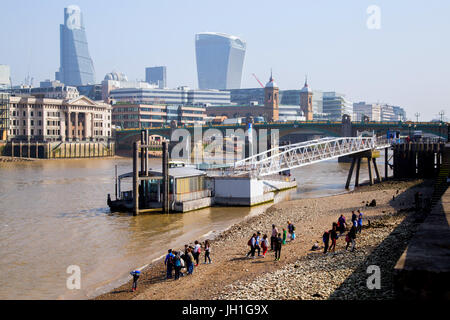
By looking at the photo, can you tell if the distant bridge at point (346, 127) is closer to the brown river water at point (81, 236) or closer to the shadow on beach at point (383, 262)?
the brown river water at point (81, 236)

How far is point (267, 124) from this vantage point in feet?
454

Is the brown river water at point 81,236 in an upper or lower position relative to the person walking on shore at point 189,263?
lower

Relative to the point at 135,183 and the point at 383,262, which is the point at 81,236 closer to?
the point at 135,183

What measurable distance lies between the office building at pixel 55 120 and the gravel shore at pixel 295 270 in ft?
392

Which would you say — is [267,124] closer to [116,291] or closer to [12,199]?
[12,199]

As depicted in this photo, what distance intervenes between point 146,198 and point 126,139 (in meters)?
115

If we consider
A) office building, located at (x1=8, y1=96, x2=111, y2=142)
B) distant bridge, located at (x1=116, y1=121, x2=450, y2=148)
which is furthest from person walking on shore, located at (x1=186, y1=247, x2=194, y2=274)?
office building, located at (x1=8, y1=96, x2=111, y2=142)

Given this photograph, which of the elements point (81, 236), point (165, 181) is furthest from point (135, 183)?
point (81, 236)

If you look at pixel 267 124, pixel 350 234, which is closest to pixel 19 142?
pixel 267 124

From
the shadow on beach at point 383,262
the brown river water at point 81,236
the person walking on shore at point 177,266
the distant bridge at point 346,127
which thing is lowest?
the brown river water at point 81,236

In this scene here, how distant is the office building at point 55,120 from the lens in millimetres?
142375

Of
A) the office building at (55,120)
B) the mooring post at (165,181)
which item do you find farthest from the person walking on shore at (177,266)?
the office building at (55,120)

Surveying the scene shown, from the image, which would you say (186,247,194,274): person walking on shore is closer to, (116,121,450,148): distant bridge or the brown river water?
the brown river water

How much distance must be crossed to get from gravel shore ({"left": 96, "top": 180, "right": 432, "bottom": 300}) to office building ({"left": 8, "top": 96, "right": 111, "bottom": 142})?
119 m
